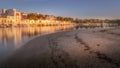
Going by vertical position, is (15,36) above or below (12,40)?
below

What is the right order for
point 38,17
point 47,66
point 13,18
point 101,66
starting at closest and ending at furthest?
point 101,66, point 47,66, point 13,18, point 38,17

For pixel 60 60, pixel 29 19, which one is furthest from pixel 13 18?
pixel 60 60

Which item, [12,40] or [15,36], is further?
[15,36]

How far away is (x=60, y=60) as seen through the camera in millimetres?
13789

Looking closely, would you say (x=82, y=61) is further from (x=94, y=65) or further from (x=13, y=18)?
(x=13, y=18)

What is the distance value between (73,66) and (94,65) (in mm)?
1102

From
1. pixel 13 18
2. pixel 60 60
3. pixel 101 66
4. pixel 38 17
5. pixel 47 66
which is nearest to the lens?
pixel 101 66

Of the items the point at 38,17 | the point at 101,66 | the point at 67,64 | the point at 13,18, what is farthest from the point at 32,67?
the point at 38,17

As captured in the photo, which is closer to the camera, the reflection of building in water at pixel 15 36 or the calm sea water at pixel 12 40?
the calm sea water at pixel 12 40

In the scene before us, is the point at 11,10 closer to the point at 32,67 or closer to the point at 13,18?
the point at 13,18

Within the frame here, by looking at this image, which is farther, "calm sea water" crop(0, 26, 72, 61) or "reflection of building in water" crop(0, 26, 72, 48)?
"reflection of building in water" crop(0, 26, 72, 48)

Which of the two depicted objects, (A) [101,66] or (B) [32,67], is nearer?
(A) [101,66]

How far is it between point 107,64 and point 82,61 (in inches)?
67.2

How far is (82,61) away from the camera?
13.1 meters
